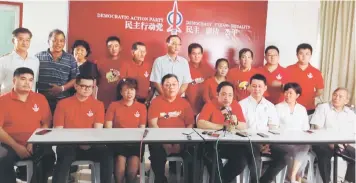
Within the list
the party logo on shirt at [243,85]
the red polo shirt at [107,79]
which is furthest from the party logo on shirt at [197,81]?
the red polo shirt at [107,79]

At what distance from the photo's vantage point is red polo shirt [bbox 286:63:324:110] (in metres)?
3.56

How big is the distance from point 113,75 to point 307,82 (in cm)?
209

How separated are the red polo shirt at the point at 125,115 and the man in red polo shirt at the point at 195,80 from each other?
820 millimetres

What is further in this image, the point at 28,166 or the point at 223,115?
the point at 223,115

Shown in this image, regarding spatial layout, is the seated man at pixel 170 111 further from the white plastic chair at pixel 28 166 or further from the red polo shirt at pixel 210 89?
the white plastic chair at pixel 28 166

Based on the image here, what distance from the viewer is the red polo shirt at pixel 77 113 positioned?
9.09ft

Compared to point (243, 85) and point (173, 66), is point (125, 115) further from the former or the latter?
point (243, 85)

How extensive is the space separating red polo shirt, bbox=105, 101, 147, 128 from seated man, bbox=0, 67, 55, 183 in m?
0.52

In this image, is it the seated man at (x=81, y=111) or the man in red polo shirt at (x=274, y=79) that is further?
the man in red polo shirt at (x=274, y=79)

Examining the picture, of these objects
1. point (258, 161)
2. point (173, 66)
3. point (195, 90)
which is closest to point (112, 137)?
point (258, 161)

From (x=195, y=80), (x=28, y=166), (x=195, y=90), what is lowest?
(x=28, y=166)

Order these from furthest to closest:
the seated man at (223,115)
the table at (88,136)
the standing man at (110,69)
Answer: the standing man at (110,69)
the seated man at (223,115)
the table at (88,136)

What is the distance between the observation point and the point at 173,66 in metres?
3.52

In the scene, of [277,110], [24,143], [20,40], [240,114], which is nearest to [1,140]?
[24,143]
